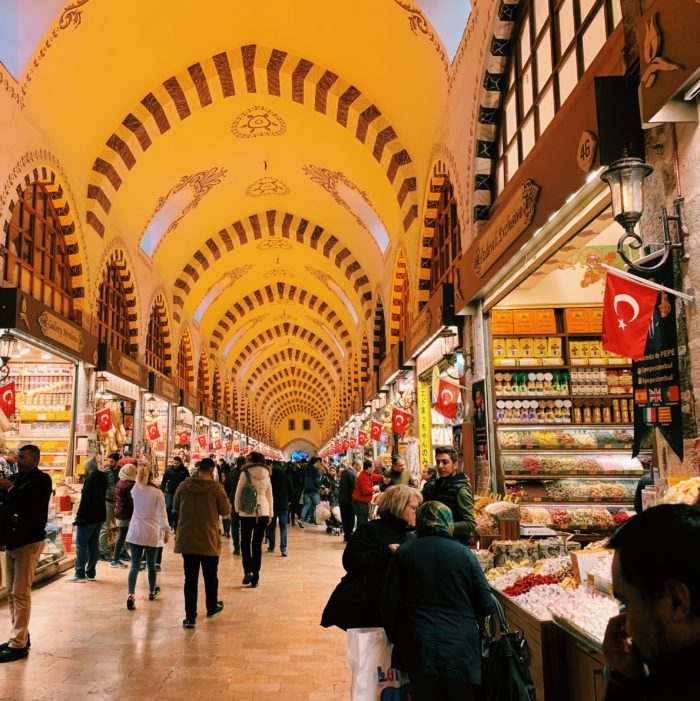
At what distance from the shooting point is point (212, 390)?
894 inches

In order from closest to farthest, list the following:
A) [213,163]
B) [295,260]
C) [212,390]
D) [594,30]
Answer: [594,30] → [213,163] → [295,260] → [212,390]

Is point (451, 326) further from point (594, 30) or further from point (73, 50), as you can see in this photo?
point (73, 50)

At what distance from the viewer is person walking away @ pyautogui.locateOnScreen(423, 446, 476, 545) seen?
14.9ft

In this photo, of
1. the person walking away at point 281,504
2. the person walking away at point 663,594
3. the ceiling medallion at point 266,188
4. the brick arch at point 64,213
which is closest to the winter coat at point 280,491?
the person walking away at point 281,504

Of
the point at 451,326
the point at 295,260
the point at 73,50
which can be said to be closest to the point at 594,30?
the point at 451,326

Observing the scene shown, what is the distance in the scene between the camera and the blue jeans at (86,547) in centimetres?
678

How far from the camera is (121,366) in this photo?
37.1 ft

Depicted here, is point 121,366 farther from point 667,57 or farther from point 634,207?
point 667,57

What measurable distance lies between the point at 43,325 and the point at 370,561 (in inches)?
255

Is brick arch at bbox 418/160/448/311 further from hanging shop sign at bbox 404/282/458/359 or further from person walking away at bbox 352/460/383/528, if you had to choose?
person walking away at bbox 352/460/383/528

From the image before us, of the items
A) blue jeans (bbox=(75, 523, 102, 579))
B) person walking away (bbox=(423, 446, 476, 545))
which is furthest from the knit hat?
blue jeans (bbox=(75, 523, 102, 579))

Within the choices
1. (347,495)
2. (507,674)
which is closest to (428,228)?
(347,495)

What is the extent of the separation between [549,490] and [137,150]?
760cm

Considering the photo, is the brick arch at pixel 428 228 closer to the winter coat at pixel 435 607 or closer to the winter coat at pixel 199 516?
the winter coat at pixel 199 516
